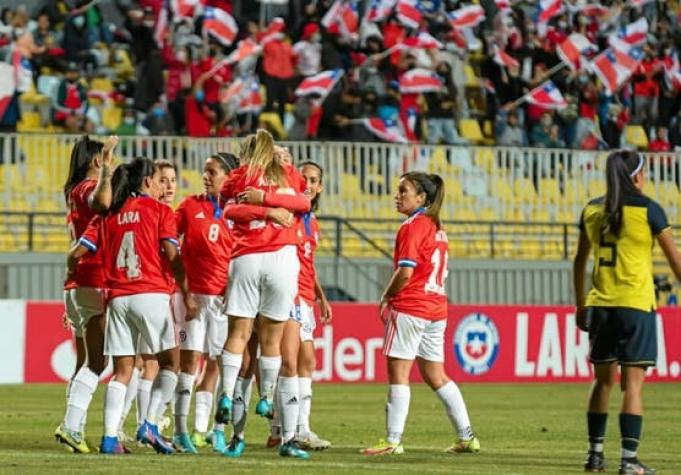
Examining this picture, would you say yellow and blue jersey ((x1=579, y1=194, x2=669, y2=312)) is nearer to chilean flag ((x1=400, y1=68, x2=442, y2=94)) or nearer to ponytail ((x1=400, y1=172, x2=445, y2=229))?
ponytail ((x1=400, y1=172, x2=445, y2=229))

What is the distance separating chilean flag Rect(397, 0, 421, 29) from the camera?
31.7m

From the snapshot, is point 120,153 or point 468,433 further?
point 120,153

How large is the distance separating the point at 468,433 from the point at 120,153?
15547mm

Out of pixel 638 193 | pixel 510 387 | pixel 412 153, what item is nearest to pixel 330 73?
pixel 412 153

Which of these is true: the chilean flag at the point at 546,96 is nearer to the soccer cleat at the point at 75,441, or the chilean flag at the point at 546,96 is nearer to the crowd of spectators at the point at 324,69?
the crowd of spectators at the point at 324,69

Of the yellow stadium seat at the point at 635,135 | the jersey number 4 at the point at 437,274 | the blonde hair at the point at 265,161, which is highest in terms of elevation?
the yellow stadium seat at the point at 635,135

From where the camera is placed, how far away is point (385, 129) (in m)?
30.2

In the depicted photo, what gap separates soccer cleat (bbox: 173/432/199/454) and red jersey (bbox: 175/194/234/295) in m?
1.33

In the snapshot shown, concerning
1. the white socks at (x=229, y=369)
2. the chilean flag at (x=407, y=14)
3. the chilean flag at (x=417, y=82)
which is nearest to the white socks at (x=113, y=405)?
the white socks at (x=229, y=369)

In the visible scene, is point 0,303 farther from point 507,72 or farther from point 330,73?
point 507,72

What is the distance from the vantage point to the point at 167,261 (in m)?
12.9

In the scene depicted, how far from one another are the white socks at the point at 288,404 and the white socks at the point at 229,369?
0.35 m

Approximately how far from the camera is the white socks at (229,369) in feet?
40.6

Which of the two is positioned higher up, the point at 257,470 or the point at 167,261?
the point at 167,261
